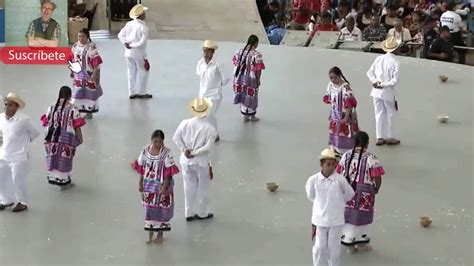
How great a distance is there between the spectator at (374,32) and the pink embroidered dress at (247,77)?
6.54 metres

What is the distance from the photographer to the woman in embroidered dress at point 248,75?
12.4 metres

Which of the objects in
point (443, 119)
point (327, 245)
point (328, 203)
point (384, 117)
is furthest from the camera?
point (443, 119)

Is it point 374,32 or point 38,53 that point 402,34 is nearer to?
point 374,32

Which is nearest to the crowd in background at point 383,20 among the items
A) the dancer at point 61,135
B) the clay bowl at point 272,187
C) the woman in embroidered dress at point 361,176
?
the clay bowl at point 272,187

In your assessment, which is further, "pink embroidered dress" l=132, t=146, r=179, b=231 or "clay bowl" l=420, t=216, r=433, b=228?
"clay bowl" l=420, t=216, r=433, b=228

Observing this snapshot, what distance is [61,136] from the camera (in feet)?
32.2

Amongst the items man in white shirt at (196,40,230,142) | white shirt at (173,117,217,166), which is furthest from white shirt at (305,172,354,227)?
man in white shirt at (196,40,230,142)

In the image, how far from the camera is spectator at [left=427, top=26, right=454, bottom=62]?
17.3 metres

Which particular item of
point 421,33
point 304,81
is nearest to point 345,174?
point 304,81

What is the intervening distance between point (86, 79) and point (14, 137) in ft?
11.4

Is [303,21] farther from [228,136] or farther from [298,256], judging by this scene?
[298,256]

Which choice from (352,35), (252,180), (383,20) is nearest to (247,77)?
(252,180)

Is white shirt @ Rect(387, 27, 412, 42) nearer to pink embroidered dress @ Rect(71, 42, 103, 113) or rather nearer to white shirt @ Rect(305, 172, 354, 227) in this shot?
pink embroidered dress @ Rect(71, 42, 103, 113)

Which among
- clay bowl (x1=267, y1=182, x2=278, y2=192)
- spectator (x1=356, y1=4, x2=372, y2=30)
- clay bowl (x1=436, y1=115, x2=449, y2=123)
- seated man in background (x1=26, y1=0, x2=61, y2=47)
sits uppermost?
seated man in background (x1=26, y1=0, x2=61, y2=47)
